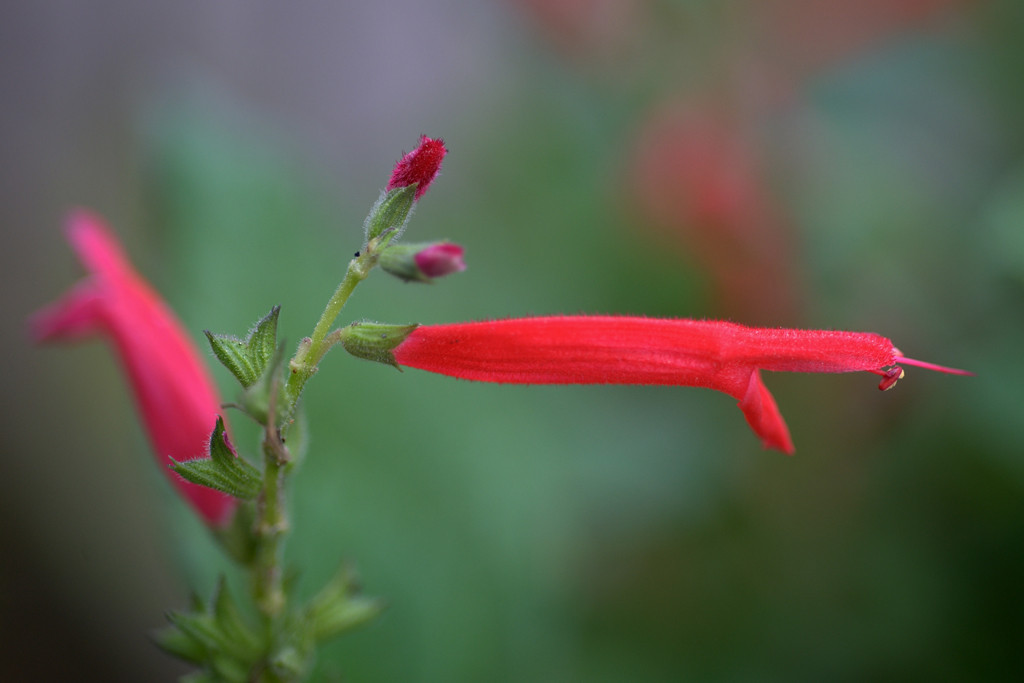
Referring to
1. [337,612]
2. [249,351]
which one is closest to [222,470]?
[249,351]

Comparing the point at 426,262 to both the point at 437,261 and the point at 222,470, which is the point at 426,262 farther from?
the point at 222,470

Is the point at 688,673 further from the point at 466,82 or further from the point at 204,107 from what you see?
the point at 466,82

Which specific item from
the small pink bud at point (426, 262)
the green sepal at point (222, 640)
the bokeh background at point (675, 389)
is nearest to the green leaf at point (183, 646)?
the green sepal at point (222, 640)

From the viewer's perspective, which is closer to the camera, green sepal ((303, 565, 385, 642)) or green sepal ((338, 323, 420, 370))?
green sepal ((338, 323, 420, 370))

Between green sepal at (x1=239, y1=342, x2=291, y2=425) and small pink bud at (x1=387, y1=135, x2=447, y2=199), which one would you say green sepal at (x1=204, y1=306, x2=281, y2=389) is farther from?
small pink bud at (x1=387, y1=135, x2=447, y2=199)

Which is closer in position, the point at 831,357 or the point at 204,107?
the point at 831,357

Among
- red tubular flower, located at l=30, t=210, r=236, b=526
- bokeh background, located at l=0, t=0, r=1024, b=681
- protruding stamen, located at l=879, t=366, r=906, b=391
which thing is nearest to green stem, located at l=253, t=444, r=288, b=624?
red tubular flower, located at l=30, t=210, r=236, b=526

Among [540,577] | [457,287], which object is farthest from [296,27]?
[540,577]

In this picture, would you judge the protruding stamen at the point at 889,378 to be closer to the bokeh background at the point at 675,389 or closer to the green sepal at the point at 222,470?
the bokeh background at the point at 675,389
